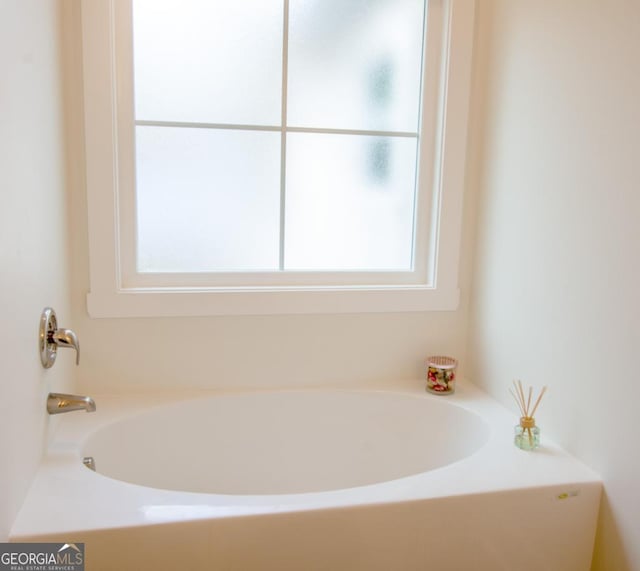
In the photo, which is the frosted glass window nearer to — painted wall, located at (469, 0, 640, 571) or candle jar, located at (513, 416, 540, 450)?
painted wall, located at (469, 0, 640, 571)

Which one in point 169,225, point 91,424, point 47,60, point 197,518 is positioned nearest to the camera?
point 197,518

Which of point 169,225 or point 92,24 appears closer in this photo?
point 92,24

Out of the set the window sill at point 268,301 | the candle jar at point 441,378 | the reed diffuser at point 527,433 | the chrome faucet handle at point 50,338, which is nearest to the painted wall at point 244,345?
the window sill at point 268,301

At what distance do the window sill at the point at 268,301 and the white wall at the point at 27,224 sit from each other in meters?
0.23

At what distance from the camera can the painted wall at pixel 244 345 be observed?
193cm

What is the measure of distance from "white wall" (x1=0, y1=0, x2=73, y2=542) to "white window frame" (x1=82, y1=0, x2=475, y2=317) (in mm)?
120

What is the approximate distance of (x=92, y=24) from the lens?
1.76m

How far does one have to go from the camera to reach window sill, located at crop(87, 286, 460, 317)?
1.92 m

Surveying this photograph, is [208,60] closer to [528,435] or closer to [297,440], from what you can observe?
[297,440]

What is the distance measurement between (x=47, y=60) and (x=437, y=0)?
132 centimetres

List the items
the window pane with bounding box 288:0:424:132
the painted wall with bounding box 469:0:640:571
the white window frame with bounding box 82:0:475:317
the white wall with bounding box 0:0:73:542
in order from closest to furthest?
1. the white wall with bounding box 0:0:73:542
2. the painted wall with bounding box 469:0:640:571
3. the white window frame with bounding box 82:0:475:317
4. the window pane with bounding box 288:0:424:132

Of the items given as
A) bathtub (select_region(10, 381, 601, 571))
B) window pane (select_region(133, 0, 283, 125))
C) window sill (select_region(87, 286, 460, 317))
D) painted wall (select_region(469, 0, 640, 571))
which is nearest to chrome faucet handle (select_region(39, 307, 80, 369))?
bathtub (select_region(10, 381, 601, 571))

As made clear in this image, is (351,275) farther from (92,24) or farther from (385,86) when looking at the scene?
(92,24)

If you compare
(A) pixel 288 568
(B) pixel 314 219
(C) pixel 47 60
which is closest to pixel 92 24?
(C) pixel 47 60
